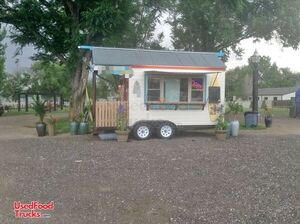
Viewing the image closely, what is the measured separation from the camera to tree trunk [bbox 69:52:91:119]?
18.9m

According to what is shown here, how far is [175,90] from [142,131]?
192cm

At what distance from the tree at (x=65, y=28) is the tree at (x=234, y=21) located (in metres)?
5.12

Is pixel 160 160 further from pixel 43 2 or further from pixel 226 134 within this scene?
pixel 43 2

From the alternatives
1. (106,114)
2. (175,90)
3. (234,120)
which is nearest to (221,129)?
(234,120)

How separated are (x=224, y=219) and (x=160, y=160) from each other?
4.28m

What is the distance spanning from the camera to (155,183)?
22.4 ft

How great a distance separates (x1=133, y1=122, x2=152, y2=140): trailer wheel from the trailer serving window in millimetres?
833

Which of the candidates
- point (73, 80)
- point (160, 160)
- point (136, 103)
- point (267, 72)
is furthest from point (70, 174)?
point (267, 72)

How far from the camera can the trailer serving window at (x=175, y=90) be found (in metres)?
14.3

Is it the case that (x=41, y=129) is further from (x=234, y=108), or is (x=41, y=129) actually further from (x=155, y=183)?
(x=155, y=183)

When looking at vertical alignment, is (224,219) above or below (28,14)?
below

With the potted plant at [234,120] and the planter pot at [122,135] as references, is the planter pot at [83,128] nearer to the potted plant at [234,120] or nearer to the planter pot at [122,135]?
the planter pot at [122,135]

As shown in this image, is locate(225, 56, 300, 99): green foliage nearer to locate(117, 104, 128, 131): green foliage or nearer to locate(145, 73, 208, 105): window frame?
locate(145, 73, 208, 105): window frame

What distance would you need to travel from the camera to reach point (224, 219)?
5.00 metres
